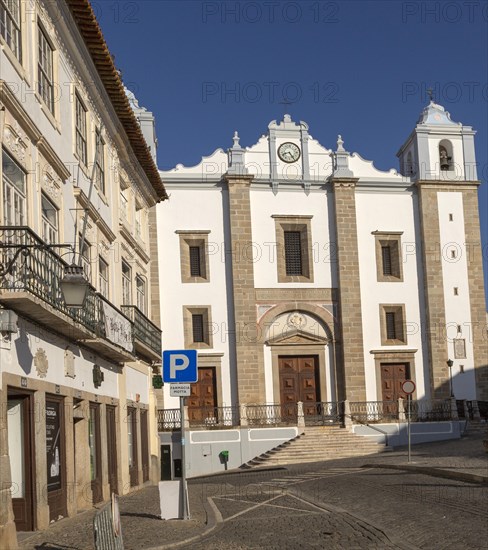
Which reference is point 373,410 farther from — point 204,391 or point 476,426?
point 204,391

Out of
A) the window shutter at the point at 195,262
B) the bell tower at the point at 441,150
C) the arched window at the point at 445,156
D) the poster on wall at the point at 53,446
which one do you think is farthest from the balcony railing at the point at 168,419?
the poster on wall at the point at 53,446

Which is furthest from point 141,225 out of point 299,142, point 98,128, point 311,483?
point 299,142

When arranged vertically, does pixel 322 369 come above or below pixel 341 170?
below

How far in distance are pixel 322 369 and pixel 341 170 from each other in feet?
26.9

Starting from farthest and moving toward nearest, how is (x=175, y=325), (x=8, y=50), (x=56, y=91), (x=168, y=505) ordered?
(x=175, y=325) → (x=56, y=91) → (x=168, y=505) → (x=8, y=50)

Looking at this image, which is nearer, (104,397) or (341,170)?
(104,397)

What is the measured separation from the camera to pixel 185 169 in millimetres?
38969

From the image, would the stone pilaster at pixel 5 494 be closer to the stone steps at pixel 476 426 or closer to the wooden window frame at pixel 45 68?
the wooden window frame at pixel 45 68

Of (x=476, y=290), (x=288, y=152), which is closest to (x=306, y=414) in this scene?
(x=476, y=290)

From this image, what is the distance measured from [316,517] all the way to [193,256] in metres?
25.1

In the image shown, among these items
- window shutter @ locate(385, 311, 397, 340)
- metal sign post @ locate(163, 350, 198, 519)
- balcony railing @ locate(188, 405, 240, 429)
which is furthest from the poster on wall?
window shutter @ locate(385, 311, 397, 340)

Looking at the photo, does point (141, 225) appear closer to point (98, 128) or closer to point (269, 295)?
point (98, 128)

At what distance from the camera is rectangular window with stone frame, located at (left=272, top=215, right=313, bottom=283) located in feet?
127

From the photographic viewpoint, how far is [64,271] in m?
13.7
